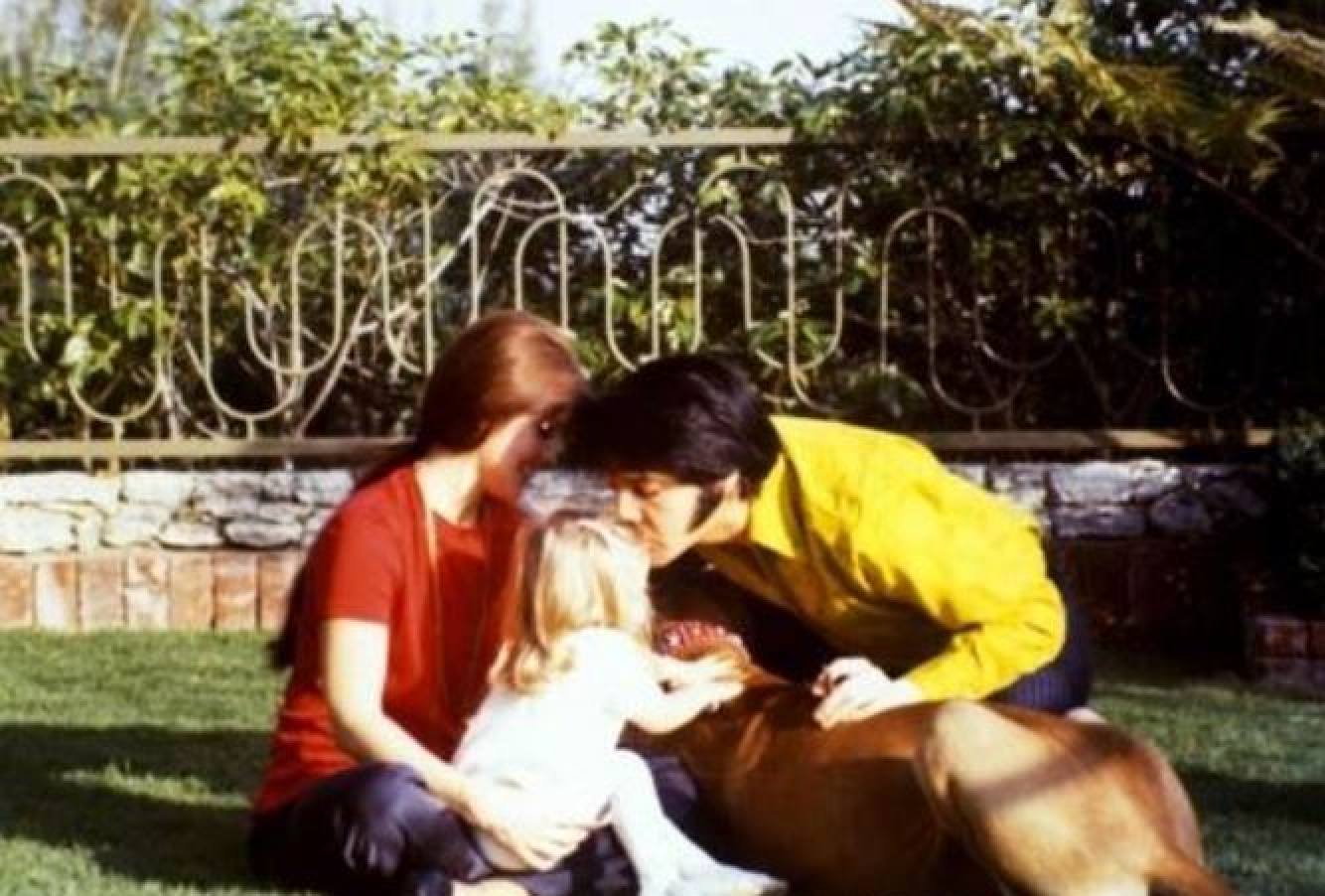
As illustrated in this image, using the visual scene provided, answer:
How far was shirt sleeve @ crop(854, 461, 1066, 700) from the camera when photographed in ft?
16.0

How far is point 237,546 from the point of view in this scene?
29.8 ft

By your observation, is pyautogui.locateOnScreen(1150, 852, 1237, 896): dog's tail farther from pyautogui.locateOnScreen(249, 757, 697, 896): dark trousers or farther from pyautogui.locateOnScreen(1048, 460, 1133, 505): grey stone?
pyautogui.locateOnScreen(1048, 460, 1133, 505): grey stone

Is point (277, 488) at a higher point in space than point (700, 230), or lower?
lower

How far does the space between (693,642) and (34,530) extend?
4.49m

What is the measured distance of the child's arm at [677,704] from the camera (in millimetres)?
4785

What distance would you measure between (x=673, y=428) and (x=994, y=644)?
68 centimetres

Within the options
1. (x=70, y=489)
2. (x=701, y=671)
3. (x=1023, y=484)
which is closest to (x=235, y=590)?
(x=70, y=489)

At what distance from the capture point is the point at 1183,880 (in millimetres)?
4207

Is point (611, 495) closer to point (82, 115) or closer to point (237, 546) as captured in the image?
point (237, 546)

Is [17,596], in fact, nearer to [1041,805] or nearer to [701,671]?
[701,671]

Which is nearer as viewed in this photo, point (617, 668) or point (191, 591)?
point (617, 668)

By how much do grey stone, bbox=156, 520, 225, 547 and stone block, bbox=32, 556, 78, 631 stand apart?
310mm

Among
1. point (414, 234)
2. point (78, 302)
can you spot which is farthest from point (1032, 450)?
point (78, 302)

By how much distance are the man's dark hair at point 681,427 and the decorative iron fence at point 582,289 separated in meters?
4.27
